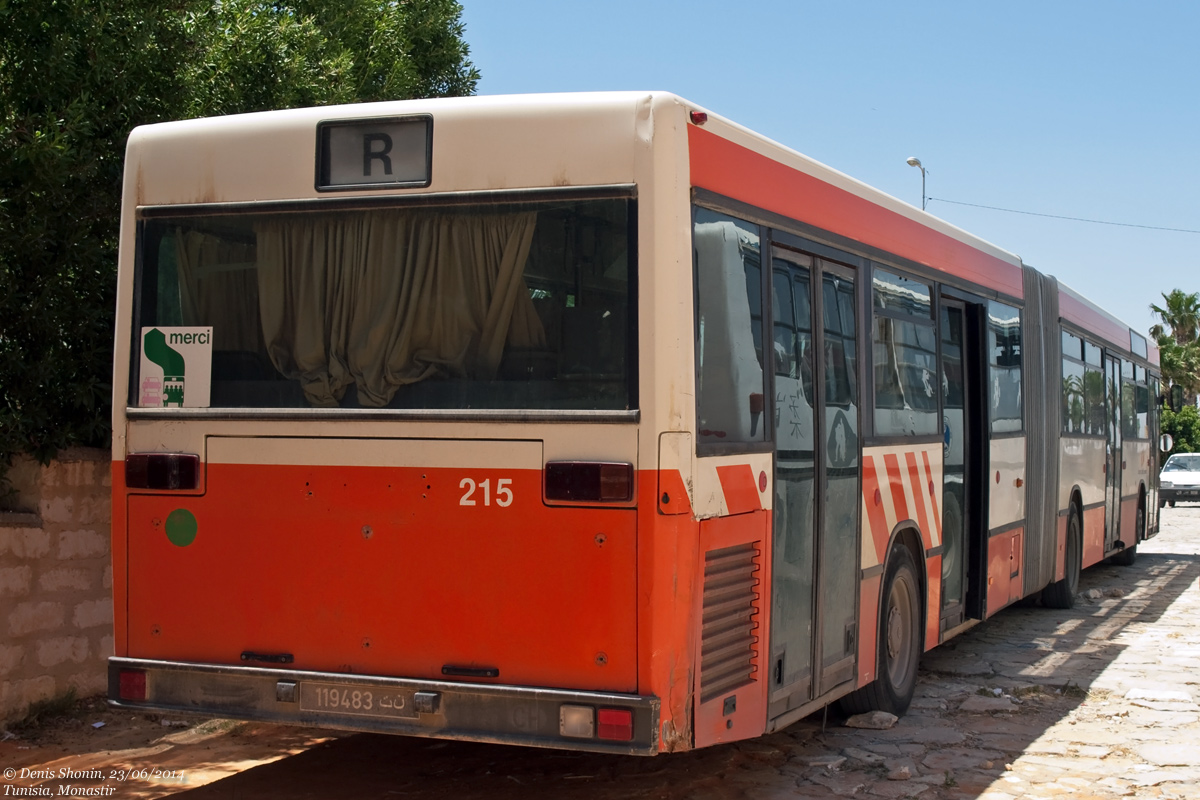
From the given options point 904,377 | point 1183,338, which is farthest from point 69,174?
point 1183,338

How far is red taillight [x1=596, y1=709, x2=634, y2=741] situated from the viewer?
496 cm

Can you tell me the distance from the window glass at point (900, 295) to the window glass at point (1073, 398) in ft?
15.0

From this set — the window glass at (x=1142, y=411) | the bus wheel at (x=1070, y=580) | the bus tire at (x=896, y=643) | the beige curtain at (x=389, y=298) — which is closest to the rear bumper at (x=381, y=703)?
the beige curtain at (x=389, y=298)

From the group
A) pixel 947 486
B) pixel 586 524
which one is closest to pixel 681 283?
pixel 586 524

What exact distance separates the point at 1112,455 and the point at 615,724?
1182 centimetres

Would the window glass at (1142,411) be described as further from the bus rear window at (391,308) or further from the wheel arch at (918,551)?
the bus rear window at (391,308)

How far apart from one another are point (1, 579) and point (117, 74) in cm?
330

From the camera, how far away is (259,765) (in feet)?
22.8

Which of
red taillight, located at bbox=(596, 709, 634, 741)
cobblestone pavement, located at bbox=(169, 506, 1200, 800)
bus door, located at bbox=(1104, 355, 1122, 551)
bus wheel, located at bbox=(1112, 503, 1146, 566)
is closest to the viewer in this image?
red taillight, located at bbox=(596, 709, 634, 741)

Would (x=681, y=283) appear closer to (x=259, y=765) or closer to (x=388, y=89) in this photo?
(x=259, y=765)

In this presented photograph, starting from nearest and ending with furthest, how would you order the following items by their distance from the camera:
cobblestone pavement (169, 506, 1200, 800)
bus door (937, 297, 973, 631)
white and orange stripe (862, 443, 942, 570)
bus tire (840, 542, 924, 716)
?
cobblestone pavement (169, 506, 1200, 800), white and orange stripe (862, 443, 942, 570), bus tire (840, 542, 924, 716), bus door (937, 297, 973, 631)

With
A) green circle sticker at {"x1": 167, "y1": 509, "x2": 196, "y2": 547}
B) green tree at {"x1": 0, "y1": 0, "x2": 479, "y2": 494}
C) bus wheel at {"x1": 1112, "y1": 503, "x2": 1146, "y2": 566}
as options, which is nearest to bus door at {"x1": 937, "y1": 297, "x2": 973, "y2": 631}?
green circle sticker at {"x1": 167, "y1": 509, "x2": 196, "y2": 547}

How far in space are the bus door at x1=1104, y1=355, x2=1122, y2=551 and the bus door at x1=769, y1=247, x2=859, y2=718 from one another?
8839 mm

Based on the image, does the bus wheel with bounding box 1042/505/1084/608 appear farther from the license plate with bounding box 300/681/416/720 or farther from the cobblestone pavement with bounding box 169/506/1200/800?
the license plate with bounding box 300/681/416/720
